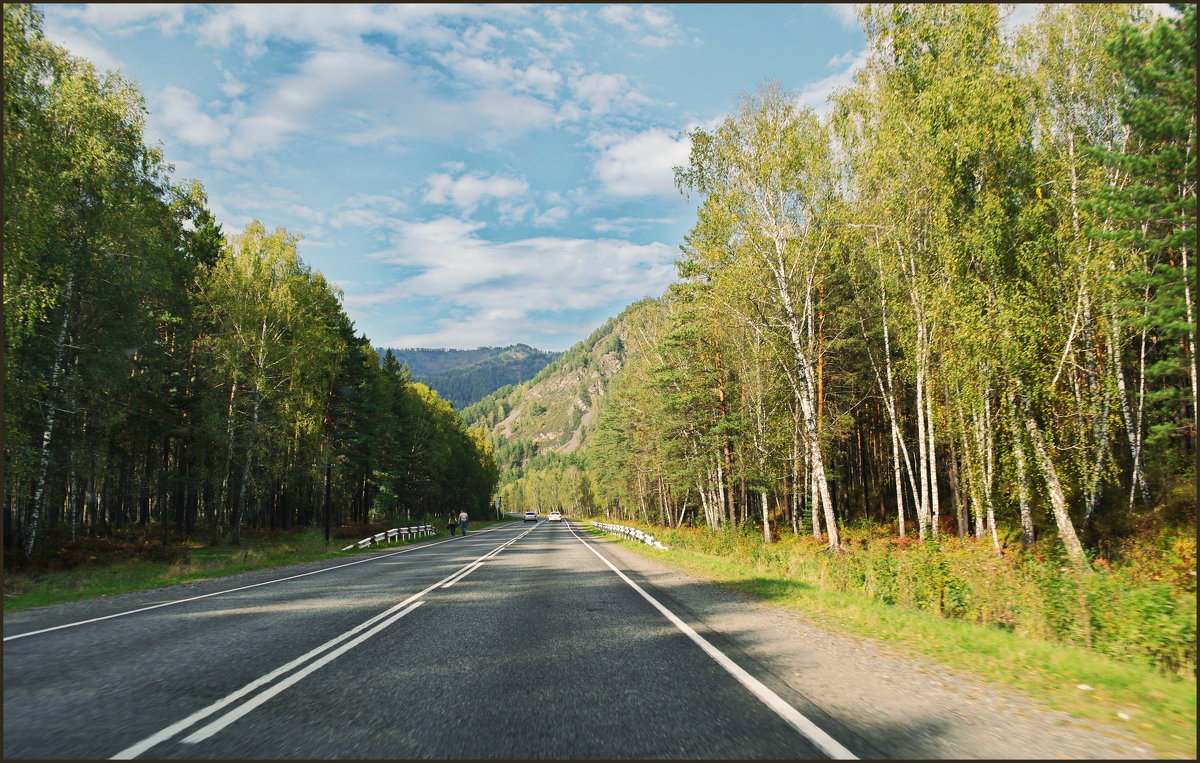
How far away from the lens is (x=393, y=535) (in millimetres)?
32469

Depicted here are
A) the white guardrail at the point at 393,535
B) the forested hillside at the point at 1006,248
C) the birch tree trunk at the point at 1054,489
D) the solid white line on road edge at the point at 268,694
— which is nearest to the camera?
the solid white line on road edge at the point at 268,694

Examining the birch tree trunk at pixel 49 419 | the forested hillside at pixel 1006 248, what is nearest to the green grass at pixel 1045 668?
the forested hillside at pixel 1006 248

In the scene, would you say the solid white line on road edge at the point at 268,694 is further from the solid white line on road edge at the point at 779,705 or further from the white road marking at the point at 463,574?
the white road marking at the point at 463,574

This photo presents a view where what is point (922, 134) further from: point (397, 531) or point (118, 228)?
point (397, 531)

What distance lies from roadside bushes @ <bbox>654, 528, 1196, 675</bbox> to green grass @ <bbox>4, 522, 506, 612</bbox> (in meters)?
14.9

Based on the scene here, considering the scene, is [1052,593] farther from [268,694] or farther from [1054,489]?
[268,694]

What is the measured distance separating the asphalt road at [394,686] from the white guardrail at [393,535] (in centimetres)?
1880

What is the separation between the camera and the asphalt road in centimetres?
371

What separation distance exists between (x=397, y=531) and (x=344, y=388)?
1042 centimetres

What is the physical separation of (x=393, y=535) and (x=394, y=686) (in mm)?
29735

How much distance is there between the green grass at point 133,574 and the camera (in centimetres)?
1203

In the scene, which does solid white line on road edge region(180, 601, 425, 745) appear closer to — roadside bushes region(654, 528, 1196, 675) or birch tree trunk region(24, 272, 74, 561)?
roadside bushes region(654, 528, 1196, 675)

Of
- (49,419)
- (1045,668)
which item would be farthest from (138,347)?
(1045,668)

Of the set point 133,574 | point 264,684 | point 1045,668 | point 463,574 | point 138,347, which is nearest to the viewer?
point 264,684
